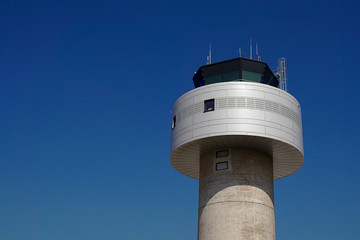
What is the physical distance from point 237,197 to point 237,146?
3.48 metres

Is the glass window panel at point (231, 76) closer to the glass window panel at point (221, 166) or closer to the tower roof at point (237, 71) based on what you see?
the tower roof at point (237, 71)

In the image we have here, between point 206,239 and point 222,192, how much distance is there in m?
3.14

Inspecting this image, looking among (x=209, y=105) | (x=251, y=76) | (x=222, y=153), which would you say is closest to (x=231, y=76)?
(x=251, y=76)

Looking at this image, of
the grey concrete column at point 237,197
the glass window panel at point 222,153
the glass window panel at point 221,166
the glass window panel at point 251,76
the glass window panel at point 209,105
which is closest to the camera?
the grey concrete column at point 237,197

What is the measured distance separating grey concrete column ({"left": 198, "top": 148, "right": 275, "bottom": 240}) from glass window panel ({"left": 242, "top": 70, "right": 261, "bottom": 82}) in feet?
17.1

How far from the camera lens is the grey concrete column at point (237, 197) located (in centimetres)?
2810

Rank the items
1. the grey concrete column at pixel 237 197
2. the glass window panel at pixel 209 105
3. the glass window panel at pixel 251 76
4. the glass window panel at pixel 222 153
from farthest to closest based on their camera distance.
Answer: the glass window panel at pixel 251 76, the glass window panel at pixel 222 153, the glass window panel at pixel 209 105, the grey concrete column at pixel 237 197

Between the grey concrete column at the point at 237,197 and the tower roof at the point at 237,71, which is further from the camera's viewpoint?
the tower roof at the point at 237,71

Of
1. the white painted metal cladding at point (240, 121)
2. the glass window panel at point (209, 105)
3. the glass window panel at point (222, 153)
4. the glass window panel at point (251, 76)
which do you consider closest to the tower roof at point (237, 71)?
the glass window panel at point (251, 76)

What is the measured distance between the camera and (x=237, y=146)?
A: 99.1 ft

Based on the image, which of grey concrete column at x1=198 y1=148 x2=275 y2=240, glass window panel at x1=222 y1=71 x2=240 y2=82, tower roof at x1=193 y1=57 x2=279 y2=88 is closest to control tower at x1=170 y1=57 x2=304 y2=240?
grey concrete column at x1=198 y1=148 x2=275 y2=240

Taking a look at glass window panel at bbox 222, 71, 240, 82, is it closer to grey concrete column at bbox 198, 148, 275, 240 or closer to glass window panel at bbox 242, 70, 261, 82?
glass window panel at bbox 242, 70, 261, 82

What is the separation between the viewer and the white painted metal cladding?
28.3 metres

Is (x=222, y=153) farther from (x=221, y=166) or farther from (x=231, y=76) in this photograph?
(x=231, y=76)
